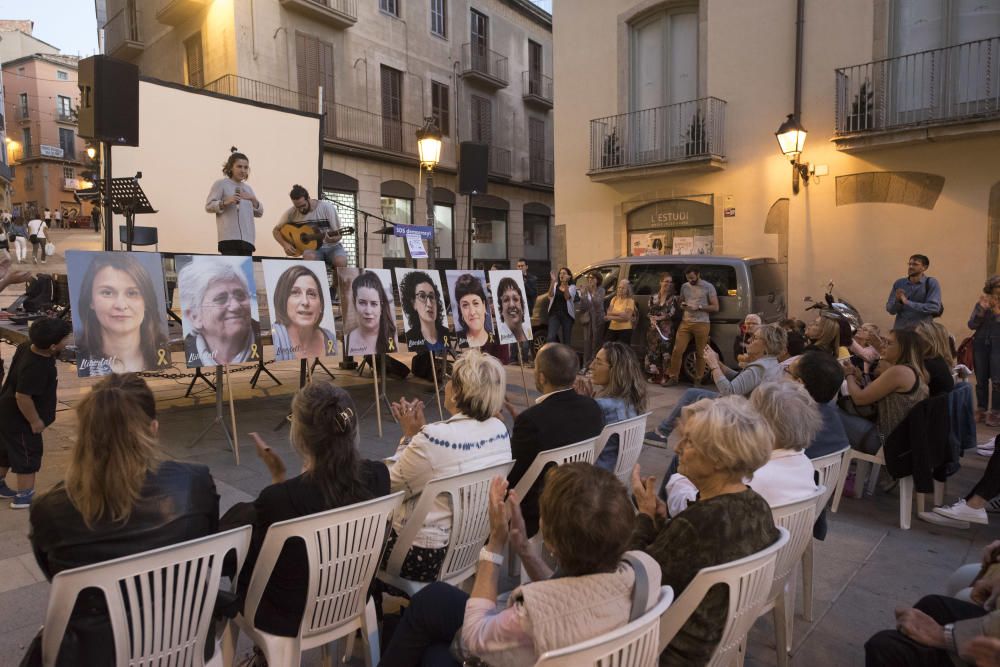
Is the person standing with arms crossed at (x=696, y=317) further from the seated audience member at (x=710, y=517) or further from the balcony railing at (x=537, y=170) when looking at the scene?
the balcony railing at (x=537, y=170)

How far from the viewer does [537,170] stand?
2559 centimetres

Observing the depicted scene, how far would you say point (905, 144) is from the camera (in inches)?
408

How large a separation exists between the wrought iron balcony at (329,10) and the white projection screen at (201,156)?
27.0 feet

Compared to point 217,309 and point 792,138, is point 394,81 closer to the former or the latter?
point 792,138

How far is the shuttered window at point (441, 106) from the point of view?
2114 cm

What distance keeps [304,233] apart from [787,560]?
23.6 ft

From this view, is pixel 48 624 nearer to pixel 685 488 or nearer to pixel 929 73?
pixel 685 488

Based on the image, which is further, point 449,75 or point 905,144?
point 449,75

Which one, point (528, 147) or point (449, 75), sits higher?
point (449, 75)

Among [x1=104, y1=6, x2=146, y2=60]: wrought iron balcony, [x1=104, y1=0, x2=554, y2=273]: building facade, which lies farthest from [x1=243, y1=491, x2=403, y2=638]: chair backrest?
[x1=104, y1=6, x2=146, y2=60]: wrought iron balcony

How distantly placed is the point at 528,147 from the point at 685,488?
931 inches

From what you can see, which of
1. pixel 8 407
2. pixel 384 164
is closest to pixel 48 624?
pixel 8 407

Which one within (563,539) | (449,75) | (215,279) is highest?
(449,75)

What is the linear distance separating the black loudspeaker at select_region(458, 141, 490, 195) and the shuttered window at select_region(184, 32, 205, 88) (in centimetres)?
1098
